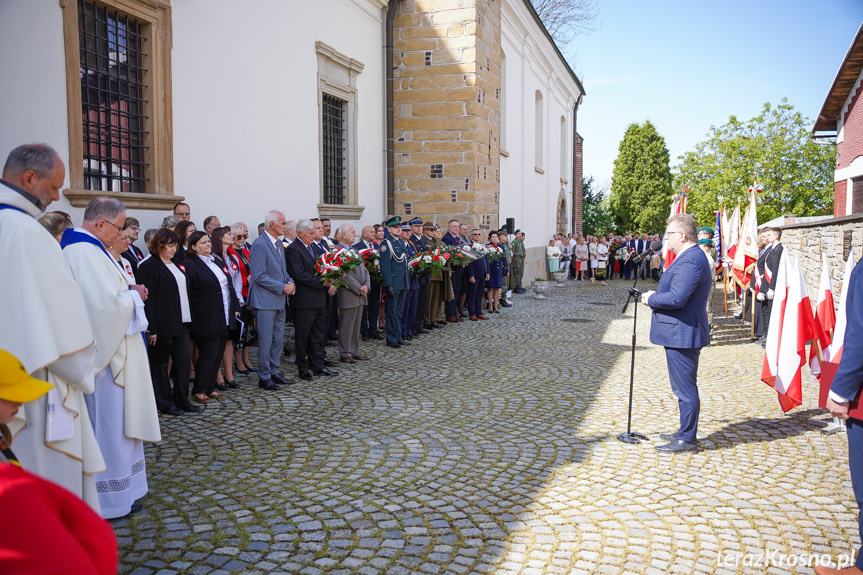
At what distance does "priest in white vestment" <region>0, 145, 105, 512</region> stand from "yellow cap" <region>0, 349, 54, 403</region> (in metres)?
1.44

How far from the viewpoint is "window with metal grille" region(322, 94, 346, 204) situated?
1354cm

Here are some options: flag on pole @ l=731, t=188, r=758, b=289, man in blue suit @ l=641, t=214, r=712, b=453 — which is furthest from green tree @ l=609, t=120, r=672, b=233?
man in blue suit @ l=641, t=214, r=712, b=453

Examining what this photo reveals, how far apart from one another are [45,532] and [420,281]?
10491 millimetres

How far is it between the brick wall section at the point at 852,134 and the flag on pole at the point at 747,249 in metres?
7.66

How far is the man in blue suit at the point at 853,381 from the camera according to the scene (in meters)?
3.37

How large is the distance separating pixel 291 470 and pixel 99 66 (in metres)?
5.71

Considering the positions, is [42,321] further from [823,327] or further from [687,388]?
[823,327]

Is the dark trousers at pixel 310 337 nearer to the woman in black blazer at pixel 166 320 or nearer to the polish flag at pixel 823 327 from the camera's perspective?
the woman in black blazer at pixel 166 320

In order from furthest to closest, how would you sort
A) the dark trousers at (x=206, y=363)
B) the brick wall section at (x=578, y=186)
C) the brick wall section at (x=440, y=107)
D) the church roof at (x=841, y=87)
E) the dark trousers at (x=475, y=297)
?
the brick wall section at (x=578, y=186) → the church roof at (x=841, y=87) → the brick wall section at (x=440, y=107) → the dark trousers at (x=475, y=297) → the dark trousers at (x=206, y=363)

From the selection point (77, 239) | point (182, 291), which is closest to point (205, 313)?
point (182, 291)

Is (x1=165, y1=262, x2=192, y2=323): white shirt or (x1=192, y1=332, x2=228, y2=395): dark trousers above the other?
(x1=165, y1=262, x2=192, y2=323): white shirt

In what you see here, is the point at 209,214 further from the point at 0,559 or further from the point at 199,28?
the point at 0,559

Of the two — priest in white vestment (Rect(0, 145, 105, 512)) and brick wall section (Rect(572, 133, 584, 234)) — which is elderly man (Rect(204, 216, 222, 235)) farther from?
brick wall section (Rect(572, 133, 584, 234))

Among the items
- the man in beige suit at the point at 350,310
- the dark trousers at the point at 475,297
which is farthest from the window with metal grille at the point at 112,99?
the dark trousers at the point at 475,297
